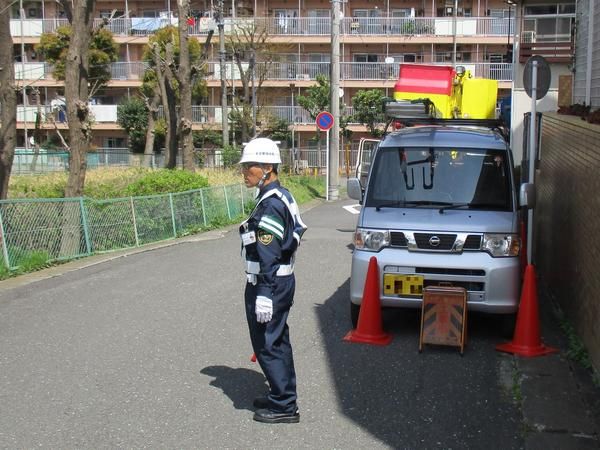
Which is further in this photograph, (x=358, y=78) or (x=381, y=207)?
(x=358, y=78)

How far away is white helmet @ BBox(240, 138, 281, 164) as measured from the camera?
15.1 feet

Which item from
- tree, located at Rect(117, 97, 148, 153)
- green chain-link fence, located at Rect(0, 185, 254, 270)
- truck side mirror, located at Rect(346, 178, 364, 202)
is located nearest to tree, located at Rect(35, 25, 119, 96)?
tree, located at Rect(117, 97, 148, 153)

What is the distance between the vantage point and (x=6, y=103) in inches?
495

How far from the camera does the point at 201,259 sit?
1198 cm

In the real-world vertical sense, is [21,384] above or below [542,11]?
below

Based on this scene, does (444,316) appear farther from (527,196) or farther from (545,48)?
(545,48)

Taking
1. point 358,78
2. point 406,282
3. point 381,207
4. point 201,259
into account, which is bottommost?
point 201,259

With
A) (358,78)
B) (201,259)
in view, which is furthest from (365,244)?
(358,78)

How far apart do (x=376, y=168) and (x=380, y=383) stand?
8.58ft

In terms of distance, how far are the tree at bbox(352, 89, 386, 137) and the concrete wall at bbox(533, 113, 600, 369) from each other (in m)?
26.3

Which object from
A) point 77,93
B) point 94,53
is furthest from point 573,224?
point 94,53

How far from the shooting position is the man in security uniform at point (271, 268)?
448 cm

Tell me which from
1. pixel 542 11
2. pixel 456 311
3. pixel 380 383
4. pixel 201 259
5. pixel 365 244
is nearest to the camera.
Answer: pixel 380 383

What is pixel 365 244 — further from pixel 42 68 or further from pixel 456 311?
pixel 42 68
